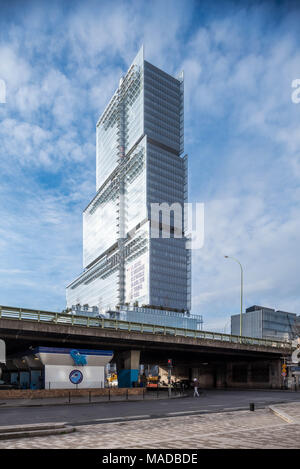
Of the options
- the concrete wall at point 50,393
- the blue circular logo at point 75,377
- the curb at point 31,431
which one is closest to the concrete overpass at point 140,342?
the blue circular logo at point 75,377

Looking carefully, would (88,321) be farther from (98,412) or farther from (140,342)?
(98,412)

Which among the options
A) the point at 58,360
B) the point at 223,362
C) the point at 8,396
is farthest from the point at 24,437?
the point at 223,362

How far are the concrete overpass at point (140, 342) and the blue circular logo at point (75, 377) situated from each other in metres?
3.08

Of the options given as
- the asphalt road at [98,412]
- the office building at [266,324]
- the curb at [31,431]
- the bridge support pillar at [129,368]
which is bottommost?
the office building at [266,324]

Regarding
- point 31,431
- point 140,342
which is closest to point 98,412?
point 31,431

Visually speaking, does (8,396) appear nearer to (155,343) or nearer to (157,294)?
(155,343)

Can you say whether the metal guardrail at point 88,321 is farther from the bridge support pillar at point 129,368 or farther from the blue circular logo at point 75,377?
the blue circular logo at point 75,377

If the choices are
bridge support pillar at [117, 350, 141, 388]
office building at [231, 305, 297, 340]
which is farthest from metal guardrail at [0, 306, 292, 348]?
office building at [231, 305, 297, 340]

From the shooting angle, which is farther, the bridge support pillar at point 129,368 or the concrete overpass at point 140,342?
the bridge support pillar at point 129,368

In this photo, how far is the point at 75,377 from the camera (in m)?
42.0

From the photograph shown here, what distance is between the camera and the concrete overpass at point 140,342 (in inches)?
1565

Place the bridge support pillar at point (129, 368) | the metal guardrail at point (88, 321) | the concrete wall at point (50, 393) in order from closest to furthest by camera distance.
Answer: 1. the concrete wall at point (50, 393)
2. the metal guardrail at point (88, 321)
3. the bridge support pillar at point (129, 368)

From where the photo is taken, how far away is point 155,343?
4853 cm

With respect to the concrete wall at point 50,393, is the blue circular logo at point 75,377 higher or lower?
higher
